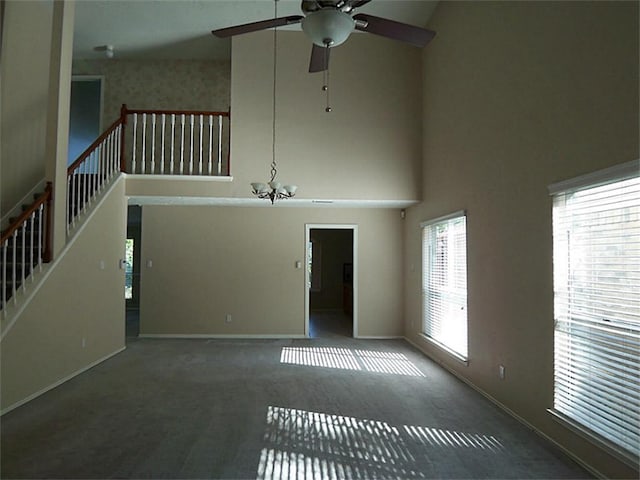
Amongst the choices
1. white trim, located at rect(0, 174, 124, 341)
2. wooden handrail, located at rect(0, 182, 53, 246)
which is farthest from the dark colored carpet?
wooden handrail, located at rect(0, 182, 53, 246)

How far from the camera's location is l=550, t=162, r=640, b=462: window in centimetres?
250

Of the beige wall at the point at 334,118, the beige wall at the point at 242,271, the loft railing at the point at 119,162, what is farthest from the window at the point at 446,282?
the loft railing at the point at 119,162

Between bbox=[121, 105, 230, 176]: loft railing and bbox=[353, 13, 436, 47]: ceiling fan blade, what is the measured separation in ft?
12.1

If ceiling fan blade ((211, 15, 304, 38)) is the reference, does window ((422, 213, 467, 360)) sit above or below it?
below

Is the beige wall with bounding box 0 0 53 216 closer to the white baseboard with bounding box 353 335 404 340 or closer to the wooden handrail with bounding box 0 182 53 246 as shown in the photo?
the wooden handrail with bounding box 0 182 53 246

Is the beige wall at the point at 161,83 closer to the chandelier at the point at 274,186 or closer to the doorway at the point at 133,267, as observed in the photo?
the chandelier at the point at 274,186

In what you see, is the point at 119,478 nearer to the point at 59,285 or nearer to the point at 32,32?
the point at 59,285

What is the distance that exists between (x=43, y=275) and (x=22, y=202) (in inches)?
71.7

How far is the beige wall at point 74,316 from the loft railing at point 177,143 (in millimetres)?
668

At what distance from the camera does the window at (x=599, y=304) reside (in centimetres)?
250

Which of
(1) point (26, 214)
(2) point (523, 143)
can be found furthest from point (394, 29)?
(1) point (26, 214)

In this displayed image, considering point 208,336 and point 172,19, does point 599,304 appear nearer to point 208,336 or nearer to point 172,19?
point 208,336

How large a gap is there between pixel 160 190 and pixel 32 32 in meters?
2.64

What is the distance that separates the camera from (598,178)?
2.71 meters
